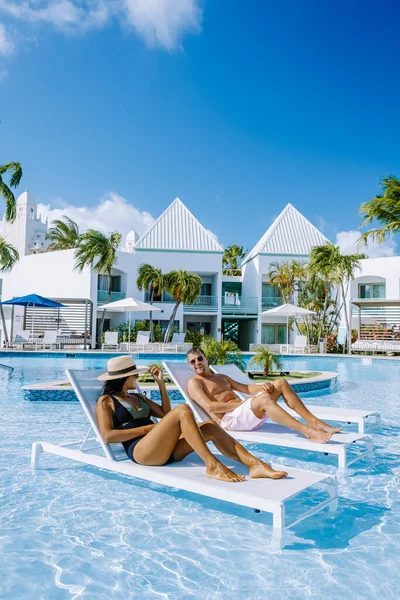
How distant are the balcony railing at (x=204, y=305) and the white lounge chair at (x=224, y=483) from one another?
85.7 feet

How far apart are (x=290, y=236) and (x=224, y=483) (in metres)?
31.0

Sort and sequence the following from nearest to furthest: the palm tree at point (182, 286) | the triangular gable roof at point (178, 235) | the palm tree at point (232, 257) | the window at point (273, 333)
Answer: the palm tree at point (182, 286)
the triangular gable roof at point (178, 235)
the window at point (273, 333)
the palm tree at point (232, 257)

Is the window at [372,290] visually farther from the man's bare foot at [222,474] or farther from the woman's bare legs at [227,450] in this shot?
the man's bare foot at [222,474]

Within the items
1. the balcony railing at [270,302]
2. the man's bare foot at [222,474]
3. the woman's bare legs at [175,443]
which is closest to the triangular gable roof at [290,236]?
the balcony railing at [270,302]

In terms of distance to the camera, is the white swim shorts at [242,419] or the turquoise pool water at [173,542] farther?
the white swim shorts at [242,419]

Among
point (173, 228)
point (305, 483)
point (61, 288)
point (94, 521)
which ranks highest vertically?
point (173, 228)

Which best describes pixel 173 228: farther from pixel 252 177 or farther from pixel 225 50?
pixel 225 50

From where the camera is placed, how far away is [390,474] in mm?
5000

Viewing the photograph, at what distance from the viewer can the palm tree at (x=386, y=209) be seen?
813 inches

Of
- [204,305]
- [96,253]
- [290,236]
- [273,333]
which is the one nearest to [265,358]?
[96,253]

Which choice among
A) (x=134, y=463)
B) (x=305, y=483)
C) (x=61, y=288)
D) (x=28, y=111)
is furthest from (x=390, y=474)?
(x=61, y=288)

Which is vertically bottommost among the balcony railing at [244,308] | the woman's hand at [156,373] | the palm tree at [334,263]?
the woman's hand at [156,373]

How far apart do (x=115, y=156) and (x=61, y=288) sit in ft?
25.9

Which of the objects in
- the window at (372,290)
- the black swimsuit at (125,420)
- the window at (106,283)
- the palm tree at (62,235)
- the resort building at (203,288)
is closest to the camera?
the black swimsuit at (125,420)
